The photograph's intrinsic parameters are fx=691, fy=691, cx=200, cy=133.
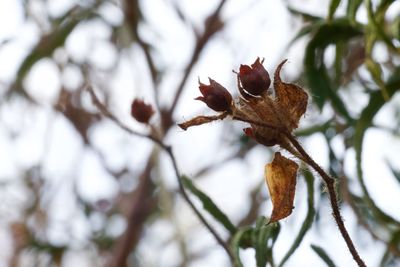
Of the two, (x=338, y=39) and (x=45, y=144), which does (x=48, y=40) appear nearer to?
(x=338, y=39)

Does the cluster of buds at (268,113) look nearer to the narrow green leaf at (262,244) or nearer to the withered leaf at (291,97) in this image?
the withered leaf at (291,97)

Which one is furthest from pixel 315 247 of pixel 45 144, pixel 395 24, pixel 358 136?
pixel 45 144

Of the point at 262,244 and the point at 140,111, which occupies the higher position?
the point at 140,111

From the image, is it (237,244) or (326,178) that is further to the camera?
(237,244)

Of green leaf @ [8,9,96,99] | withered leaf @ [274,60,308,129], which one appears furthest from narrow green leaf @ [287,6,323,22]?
green leaf @ [8,9,96,99]

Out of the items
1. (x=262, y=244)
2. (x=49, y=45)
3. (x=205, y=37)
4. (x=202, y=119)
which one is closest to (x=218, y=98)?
(x=202, y=119)

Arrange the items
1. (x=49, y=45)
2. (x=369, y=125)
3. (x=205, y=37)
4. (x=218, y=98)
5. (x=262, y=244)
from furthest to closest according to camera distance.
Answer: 1. (x=205, y=37)
2. (x=49, y=45)
3. (x=369, y=125)
4. (x=262, y=244)
5. (x=218, y=98)

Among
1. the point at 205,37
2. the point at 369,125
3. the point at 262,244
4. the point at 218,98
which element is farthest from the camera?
the point at 205,37

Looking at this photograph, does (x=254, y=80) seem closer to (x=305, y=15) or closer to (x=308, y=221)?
(x=308, y=221)
